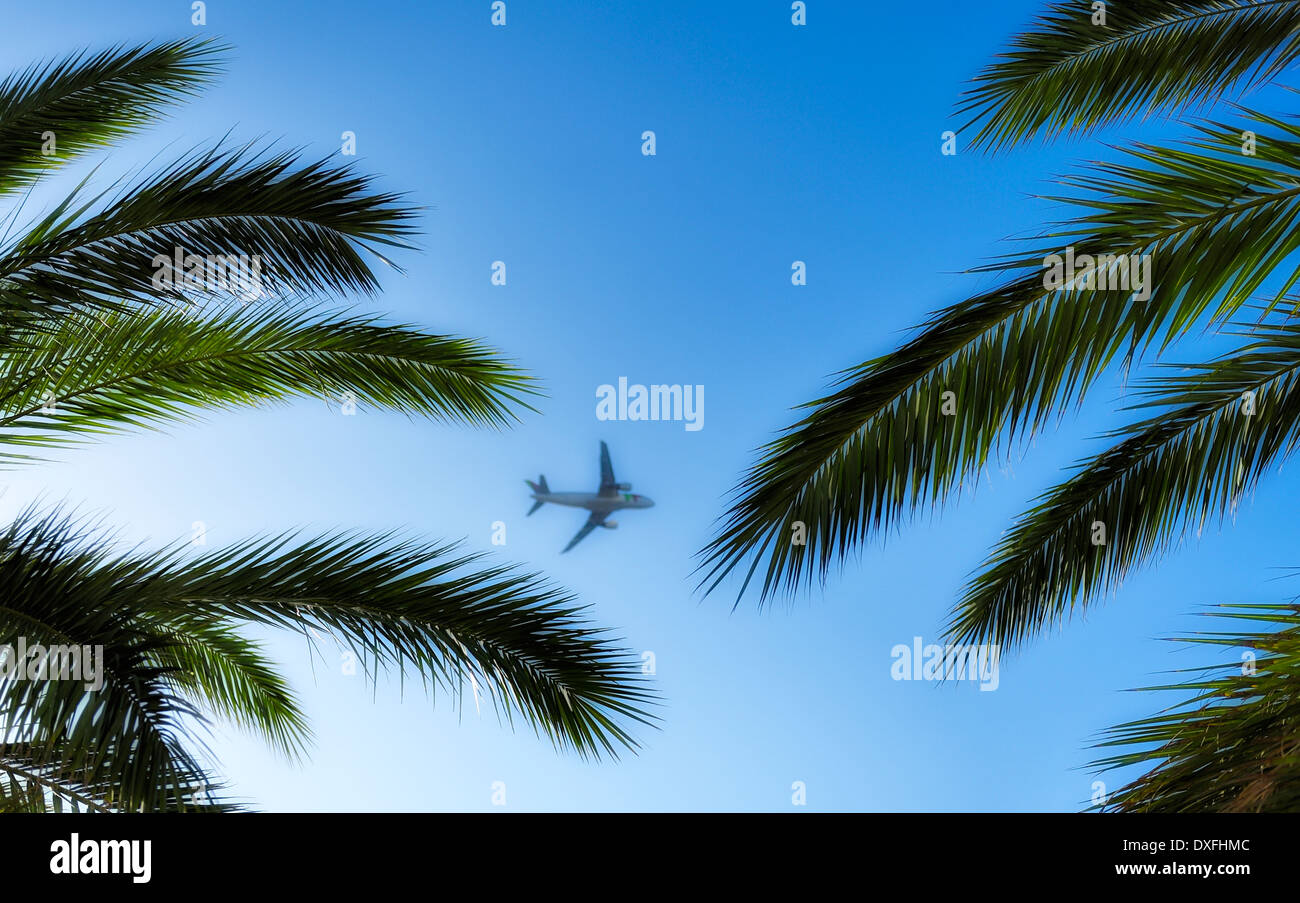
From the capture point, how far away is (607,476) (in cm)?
3972

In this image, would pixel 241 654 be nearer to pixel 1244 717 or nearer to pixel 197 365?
pixel 197 365

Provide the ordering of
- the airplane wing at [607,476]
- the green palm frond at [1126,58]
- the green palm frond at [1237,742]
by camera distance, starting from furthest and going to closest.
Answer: the airplane wing at [607,476]
the green palm frond at [1126,58]
the green palm frond at [1237,742]

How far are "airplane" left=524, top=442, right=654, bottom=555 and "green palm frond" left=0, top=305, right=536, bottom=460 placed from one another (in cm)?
3269

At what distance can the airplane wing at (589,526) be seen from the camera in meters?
40.8

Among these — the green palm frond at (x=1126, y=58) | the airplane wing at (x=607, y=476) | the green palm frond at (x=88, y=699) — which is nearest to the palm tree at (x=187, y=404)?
the green palm frond at (x=88, y=699)

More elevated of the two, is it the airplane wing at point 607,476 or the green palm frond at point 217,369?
the airplane wing at point 607,476

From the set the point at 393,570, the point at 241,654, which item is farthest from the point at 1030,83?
the point at 241,654

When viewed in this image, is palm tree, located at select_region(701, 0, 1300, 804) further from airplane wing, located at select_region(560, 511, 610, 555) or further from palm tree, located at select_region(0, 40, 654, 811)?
airplane wing, located at select_region(560, 511, 610, 555)

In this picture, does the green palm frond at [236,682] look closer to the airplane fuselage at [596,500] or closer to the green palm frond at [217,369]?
the green palm frond at [217,369]

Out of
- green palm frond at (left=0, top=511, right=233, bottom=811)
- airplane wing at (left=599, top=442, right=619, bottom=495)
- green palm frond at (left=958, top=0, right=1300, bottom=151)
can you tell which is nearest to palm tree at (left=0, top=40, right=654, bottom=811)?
green palm frond at (left=0, top=511, right=233, bottom=811)

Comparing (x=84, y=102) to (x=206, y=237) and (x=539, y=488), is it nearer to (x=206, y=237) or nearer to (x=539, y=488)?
(x=206, y=237)

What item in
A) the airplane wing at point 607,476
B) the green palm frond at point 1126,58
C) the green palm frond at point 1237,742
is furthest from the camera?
the airplane wing at point 607,476
